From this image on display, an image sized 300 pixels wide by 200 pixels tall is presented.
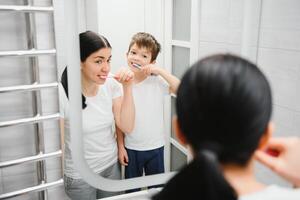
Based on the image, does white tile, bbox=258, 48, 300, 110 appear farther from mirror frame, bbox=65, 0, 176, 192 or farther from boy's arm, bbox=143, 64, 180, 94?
mirror frame, bbox=65, 0, 176, 192

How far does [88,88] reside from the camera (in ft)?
3.11

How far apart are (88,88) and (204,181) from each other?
24.0 inches

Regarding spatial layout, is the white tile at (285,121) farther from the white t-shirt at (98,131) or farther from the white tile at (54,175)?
the white tile at (54,175)

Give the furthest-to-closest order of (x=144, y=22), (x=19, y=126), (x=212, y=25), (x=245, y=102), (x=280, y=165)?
(x=212, y=25) → (x=144, y=22) → (x=19, y=126) → (x=280, y=165) → (x=245, y=102)

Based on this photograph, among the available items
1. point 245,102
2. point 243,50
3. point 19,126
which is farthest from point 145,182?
point 245,102

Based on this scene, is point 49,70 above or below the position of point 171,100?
above

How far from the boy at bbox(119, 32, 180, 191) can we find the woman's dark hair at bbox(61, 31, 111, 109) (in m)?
0.10

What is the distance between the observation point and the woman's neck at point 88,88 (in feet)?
3.06

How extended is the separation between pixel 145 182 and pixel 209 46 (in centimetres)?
54

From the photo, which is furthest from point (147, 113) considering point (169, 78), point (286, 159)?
point (286, 159)

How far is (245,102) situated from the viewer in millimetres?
422

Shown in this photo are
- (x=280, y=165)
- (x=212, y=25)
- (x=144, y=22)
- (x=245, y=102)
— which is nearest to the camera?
(x=245, y=102)

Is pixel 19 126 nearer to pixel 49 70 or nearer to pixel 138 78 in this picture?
pixel 49 70

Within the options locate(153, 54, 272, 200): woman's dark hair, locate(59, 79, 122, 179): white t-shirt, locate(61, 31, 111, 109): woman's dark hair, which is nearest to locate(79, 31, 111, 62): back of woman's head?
locate(61, 31, 111, 109): woman's dark hair
